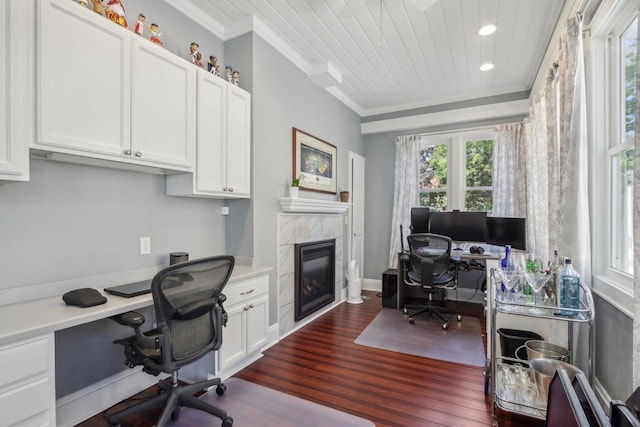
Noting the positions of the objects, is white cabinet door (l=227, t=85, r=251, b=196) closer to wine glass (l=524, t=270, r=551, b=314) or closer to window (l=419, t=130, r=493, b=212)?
wine glass (l=524, t=270, r=551, b=314)

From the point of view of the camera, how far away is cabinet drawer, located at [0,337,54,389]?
48.5 inches

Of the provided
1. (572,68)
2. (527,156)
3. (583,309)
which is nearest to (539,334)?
(583,309)

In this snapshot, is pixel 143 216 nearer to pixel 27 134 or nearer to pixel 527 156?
pixel 27 134

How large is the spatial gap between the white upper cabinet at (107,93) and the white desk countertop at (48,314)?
2.65 ft

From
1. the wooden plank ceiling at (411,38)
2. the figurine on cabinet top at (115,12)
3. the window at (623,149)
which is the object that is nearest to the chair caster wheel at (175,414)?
the figurine on cabinet top at (115,12)

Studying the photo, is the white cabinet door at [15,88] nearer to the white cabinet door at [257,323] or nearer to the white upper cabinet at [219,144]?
the white upper cabinet at [219,144]

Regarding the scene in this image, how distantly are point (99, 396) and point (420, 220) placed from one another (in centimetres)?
390

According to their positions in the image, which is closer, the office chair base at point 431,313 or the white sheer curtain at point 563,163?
the white sheer curtain at point 563,163

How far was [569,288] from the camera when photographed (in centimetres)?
176

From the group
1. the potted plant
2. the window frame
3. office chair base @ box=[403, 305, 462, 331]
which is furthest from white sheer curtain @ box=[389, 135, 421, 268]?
the window frame

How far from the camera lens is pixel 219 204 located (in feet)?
9.52

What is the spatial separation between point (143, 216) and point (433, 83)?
3.76 metres

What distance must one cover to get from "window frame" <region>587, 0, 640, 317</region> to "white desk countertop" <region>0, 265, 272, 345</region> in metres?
2.78

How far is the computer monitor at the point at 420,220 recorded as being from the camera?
4.39m
